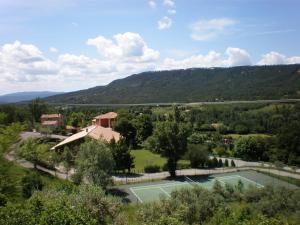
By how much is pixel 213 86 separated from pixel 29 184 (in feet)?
466

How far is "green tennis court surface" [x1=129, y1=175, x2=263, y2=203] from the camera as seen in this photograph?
32.3 meters

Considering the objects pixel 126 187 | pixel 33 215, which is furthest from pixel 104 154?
pixel 33 215

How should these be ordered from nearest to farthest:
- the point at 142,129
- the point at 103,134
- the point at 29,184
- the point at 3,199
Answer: the point at 3,199, the point at 29,184, the point at 103,134, the point at 142,129

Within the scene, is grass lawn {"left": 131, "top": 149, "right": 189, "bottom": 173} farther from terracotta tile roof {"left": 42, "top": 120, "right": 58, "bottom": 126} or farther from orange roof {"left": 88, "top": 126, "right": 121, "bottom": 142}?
terracotta tile roof {"left": 42, "top": 120, "right": 58, "bottom": 126}

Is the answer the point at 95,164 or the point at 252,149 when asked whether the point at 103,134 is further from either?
the point at 252,149

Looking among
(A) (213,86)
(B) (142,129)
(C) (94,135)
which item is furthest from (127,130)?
(A) (213,86)

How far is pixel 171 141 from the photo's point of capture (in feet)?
128

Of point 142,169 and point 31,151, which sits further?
point 142,169

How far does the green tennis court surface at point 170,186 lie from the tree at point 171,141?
8.00 ft

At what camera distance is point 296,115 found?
84375mm

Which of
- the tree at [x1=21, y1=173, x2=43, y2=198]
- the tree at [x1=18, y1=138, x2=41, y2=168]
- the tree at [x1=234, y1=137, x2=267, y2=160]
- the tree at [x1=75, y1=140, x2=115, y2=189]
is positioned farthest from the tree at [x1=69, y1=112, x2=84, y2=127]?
the tree at [x1=21, y1=173, x2=43, y2=198]

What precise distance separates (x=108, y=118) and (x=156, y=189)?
116 ft

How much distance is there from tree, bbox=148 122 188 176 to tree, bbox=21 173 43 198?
45.5 feet

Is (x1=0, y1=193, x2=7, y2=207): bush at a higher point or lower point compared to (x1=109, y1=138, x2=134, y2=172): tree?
higher
